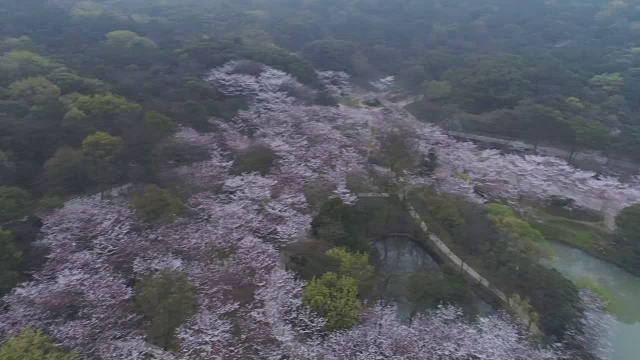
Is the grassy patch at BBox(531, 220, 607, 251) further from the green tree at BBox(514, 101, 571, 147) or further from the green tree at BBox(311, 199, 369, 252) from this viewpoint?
the green tree at BBox(311, 199, 369, 252)

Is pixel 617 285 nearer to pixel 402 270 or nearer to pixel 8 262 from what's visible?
pixel 402 270

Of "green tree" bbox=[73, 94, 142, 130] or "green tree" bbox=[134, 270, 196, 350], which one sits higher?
"green tree" bbox=[73, 94, 142, 130]

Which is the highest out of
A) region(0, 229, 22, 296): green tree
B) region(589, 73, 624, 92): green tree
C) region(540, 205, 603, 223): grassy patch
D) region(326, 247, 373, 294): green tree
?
region(589, 73, 624, 92): green tree

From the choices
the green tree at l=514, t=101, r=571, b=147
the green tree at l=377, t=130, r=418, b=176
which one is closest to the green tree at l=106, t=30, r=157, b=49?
the green tree at l=377, t=130, r=418, b=176

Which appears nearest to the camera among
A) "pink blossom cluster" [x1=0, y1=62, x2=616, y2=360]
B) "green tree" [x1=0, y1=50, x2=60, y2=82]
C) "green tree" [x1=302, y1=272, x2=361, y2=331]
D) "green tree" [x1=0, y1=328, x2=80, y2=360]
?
"green tree" [x1=0, y1=328, x2=80, y2=360]

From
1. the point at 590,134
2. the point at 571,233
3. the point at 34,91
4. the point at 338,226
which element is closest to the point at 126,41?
the point at 34,91

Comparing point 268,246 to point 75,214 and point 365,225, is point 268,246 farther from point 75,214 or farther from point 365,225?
point 75,214

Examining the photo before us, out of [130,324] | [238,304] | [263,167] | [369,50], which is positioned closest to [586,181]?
[263,167]
